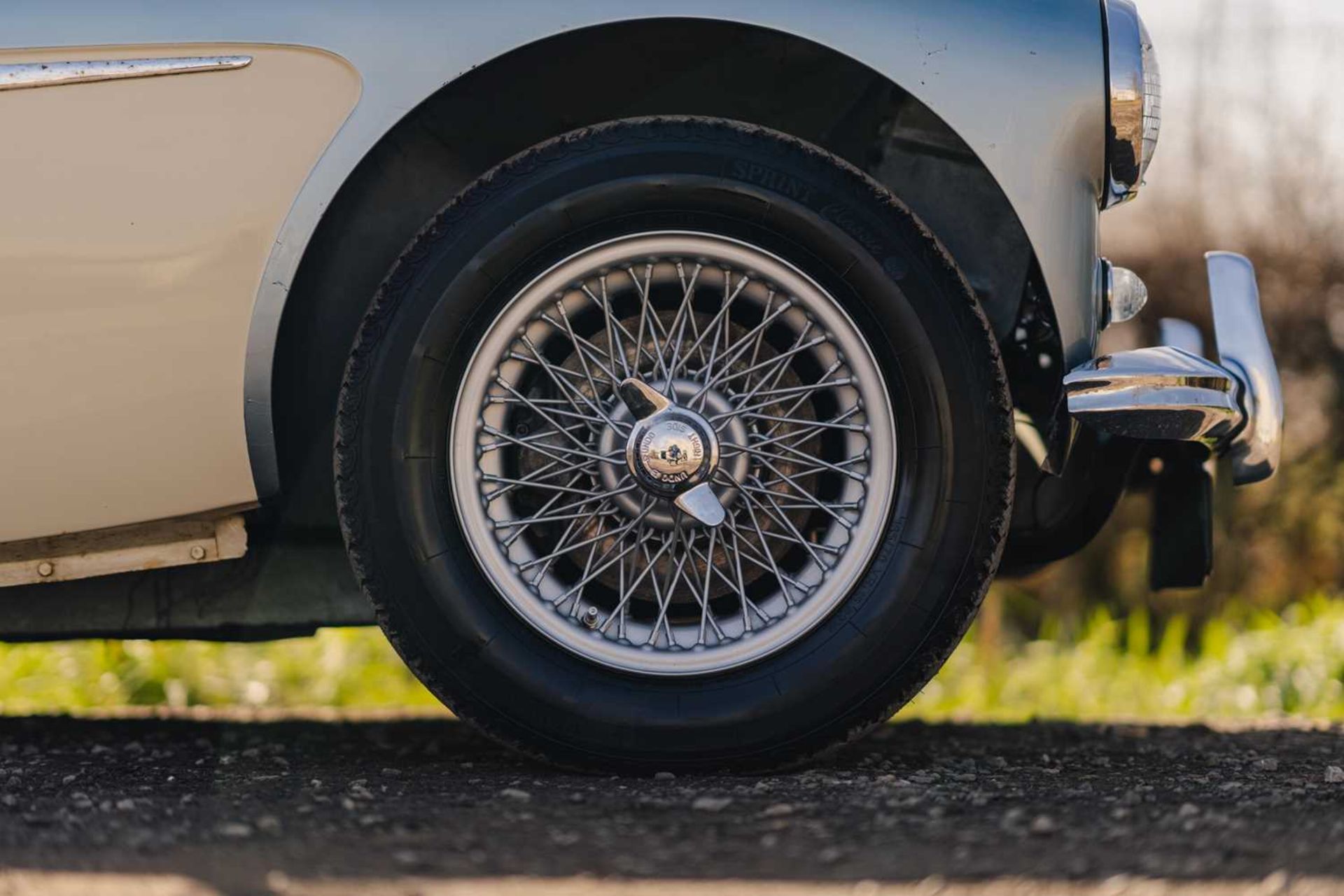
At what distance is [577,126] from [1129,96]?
922 mm

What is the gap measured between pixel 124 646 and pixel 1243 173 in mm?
5655

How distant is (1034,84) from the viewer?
6.87 feet

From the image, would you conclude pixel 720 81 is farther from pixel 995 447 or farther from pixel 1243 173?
pixel 1243 173

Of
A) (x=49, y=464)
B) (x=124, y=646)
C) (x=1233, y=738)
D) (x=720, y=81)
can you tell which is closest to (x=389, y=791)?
(x=49, y=464)

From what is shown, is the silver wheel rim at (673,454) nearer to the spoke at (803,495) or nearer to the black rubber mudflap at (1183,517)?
the spoke at (803,495)

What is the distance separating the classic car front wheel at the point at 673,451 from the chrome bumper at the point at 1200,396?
175 millimetres

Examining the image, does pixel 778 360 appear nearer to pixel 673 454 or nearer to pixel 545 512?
pixel 673 454

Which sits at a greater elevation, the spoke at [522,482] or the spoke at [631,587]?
the spoke at [522,482]

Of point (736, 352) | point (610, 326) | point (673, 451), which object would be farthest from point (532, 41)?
point (673, 451)

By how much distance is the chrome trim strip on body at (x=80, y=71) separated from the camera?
203 cm

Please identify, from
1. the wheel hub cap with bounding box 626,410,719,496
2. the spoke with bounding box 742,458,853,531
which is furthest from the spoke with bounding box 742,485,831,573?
the wheel hub cap with bounding box 626,410,719,496

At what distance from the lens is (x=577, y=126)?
2.27 meters

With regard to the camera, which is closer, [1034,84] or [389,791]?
[389,791]

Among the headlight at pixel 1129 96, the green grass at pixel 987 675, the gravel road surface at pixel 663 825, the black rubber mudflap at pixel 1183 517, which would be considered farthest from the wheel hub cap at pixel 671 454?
the green grass at pixel 987 675
